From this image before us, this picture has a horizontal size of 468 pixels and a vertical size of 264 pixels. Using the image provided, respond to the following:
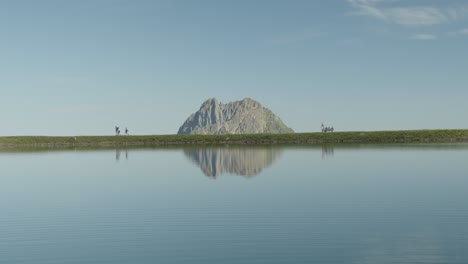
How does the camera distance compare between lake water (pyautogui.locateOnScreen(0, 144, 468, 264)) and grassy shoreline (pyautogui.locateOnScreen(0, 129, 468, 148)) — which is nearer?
lake water (pyautogui.locateOnScreen(0, 144, 468, 264))

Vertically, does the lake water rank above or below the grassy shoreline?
below

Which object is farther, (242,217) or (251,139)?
(251,139)

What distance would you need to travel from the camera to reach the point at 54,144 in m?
159

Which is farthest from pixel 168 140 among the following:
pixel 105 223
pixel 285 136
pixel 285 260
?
pixel 285 260

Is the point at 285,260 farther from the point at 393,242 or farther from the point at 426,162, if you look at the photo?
the point at 426,162

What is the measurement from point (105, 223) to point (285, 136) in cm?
11914

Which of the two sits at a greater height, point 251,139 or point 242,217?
point 251,139

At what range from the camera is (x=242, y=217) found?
30766 millimetres

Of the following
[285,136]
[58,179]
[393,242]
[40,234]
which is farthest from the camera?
[285,136]

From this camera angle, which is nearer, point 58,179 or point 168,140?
point 58,179

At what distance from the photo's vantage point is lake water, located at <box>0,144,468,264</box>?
74.9 feet

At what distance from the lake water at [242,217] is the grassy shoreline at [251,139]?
83.0 metres

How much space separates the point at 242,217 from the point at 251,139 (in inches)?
4660

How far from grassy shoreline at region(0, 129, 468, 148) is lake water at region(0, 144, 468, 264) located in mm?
83038
